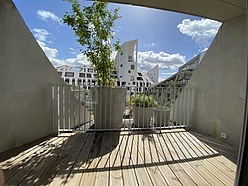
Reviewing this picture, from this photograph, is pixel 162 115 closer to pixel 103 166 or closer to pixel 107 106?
pixel 107 106

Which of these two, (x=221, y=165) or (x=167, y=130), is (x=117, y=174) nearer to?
(x=221, y=165)

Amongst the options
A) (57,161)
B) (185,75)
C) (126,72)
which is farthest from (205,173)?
(126,72)

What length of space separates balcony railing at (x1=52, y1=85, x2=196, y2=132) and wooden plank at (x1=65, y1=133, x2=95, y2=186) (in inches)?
30.8

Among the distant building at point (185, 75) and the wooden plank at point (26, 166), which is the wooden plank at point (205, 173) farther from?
the distant building at point (185, 75)

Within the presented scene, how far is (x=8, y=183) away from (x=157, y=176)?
1510mm

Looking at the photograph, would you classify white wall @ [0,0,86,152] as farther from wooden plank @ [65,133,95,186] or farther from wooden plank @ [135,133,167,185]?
wooden plank @ [135,133,167,185]

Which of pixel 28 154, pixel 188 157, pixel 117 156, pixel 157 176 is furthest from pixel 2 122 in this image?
pixel 188 157

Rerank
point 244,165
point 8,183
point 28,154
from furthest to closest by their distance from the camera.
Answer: point 28,154 → point 8,183 → point 244,165

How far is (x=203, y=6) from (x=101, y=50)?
1.94 metres

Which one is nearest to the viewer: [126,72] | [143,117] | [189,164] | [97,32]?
[189,164]

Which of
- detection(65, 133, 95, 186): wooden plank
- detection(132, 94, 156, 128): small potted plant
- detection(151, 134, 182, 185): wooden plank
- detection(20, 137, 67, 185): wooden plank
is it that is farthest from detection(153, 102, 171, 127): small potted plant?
detection(20, 137, 67, 185): wooden plank

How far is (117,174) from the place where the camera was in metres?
1.69

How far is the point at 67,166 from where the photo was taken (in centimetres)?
185

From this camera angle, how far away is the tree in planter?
2915 millimetres
